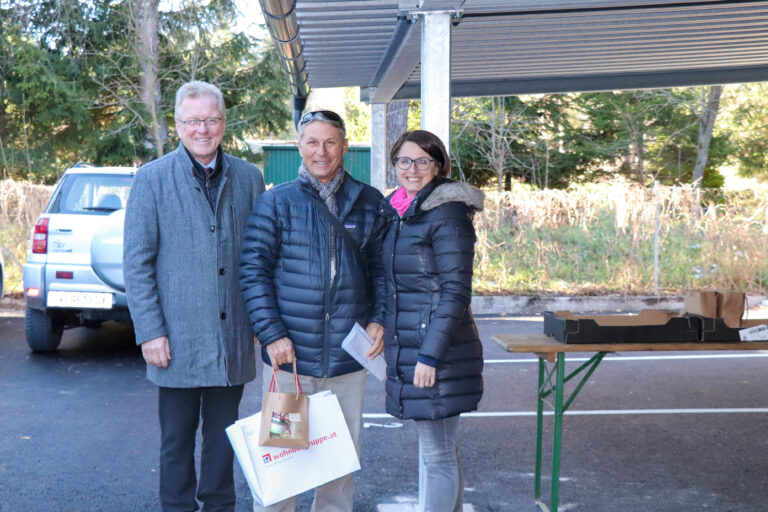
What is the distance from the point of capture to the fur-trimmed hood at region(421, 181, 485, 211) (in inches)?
128

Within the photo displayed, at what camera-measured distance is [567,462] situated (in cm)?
504

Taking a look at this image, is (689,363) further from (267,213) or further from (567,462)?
(267,213)

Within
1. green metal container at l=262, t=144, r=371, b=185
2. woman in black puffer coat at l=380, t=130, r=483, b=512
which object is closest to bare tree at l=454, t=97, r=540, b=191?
green metal container at l=262, t=144, r=371, b=185

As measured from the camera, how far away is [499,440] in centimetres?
548

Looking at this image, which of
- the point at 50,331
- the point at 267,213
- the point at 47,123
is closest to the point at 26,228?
the point at 50,331

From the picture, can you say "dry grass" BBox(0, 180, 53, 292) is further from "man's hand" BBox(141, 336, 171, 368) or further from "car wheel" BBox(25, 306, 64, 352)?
"man's hand" BBox(141, 336, 171, 368)

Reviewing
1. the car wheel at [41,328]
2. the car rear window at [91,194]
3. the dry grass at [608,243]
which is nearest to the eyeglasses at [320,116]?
the car rear window at [91,194]

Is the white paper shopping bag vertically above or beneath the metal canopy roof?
beneath

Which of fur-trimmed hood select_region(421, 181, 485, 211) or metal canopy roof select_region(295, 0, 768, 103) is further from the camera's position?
metal canopy roof select_region(295, 0, 768, 103)

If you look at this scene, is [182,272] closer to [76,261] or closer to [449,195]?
[449,195]

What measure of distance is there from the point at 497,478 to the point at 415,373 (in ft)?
5.88

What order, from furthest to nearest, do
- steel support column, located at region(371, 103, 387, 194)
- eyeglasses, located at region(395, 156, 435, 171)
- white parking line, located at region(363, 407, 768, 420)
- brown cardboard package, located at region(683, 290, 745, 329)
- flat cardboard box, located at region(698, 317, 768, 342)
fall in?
1. steel support column, located at region(371, 103, 387, 194)
2. white parking line, located at region(363, 407, 768, 420)
3. brown cardboard package, located at region(683, 290, 745, 329)
4. flat cardboard box, located at region(698, 317, 768, 342)
5. eyeglasses, located at region(395, 156, 435, 171)

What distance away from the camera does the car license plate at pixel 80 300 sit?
24.4 feet

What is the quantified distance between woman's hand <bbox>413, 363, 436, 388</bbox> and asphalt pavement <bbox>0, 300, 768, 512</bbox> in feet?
4.31
